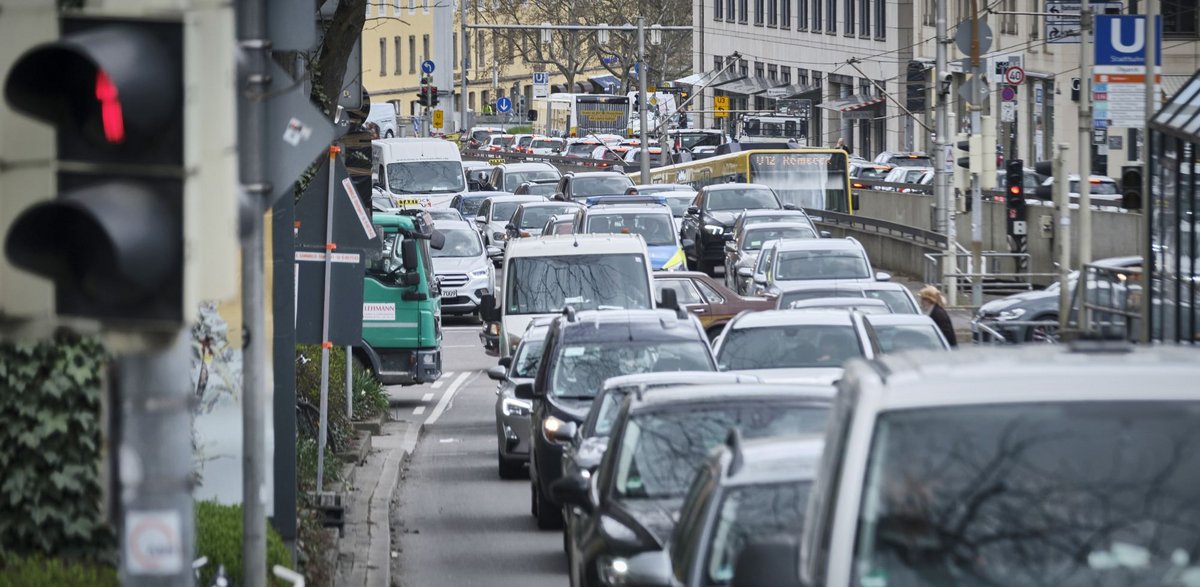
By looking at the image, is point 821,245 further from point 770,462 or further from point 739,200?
point 770,462

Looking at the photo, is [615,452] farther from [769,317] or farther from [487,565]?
[769,317]

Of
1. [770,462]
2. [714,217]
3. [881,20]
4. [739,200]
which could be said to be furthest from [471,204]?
[770,462]

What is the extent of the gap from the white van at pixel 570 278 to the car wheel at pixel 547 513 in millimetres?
7112

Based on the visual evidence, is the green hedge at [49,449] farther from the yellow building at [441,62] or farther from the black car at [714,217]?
the yellow building at [441,62]

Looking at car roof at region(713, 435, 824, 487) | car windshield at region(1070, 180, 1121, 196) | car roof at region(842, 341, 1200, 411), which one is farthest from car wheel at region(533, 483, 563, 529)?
car windshield at region(1070, 180, 1121, 196)

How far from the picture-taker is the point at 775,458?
25.8 ft

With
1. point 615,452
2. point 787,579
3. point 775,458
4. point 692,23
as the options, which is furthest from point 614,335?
point 692,23

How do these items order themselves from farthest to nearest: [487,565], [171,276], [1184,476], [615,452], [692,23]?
[692,23] → [487,565] → [615,452] → [1184,476] → [171,276]

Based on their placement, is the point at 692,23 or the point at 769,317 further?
the point at 692,23

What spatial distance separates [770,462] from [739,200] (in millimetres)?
35702

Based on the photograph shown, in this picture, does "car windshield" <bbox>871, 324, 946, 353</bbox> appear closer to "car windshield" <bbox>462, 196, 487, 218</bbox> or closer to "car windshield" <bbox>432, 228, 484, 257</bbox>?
"car windshield" <bbox>432, 228, 484, 257</bbox>

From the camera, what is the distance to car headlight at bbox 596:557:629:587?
8.76 metres

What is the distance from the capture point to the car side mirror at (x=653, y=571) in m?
7.17

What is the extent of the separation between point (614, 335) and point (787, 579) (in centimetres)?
1038
